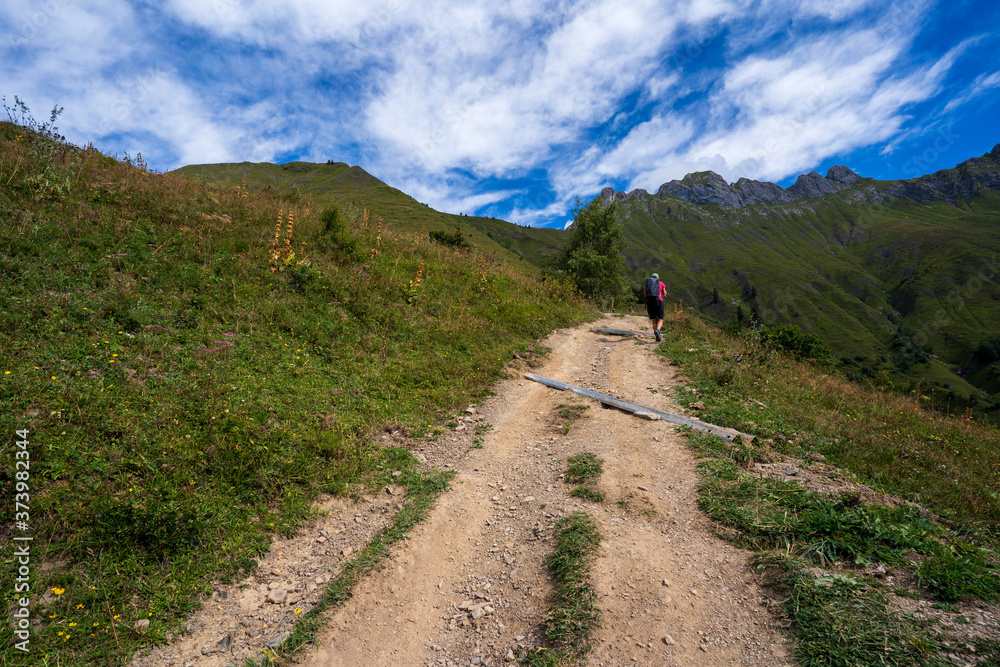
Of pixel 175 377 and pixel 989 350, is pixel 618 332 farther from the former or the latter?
pixel 989 350

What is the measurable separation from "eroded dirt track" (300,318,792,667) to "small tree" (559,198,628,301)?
2266cm

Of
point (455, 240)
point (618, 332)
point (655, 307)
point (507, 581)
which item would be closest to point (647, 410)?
point (507, 581)

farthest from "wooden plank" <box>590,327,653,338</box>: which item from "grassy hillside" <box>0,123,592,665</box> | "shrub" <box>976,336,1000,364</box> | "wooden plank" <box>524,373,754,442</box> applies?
"shrub" <box>976,336,1000,364</box>

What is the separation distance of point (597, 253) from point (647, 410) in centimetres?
2352

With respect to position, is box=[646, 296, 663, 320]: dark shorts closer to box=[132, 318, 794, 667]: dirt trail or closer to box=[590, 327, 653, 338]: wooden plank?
box=[590, 327, 653, 338]: wooden plank

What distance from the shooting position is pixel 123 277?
799 centimetres

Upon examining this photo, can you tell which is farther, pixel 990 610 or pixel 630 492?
pixel 630 492

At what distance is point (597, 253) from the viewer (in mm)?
30469

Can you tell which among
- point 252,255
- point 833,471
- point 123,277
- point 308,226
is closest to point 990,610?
point 833,471

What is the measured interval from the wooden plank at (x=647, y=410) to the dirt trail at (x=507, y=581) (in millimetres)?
947

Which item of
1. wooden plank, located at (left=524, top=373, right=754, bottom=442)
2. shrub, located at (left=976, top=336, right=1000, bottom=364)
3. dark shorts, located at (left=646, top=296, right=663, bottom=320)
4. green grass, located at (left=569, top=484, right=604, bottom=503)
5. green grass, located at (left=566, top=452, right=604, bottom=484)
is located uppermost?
dark shorts, located at (left=646, top=296, right=663, bottom=320)

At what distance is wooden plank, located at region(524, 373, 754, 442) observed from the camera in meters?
7.45

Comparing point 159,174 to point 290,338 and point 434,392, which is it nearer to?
point 290,338

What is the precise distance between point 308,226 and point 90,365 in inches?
A: 346
